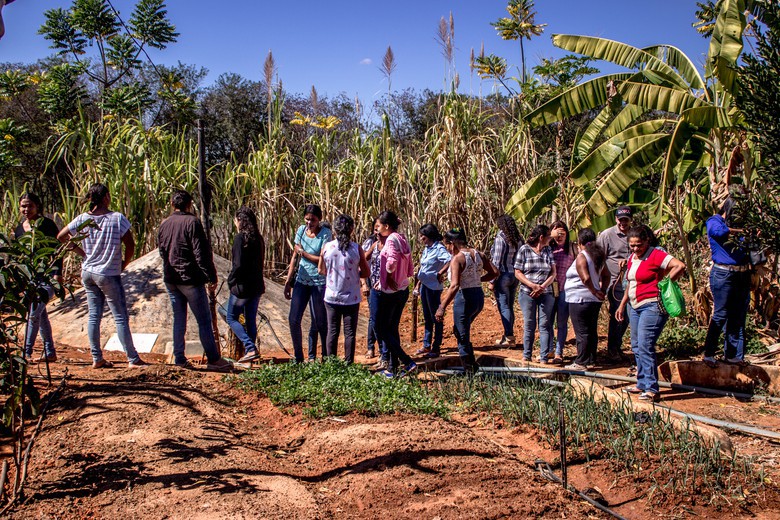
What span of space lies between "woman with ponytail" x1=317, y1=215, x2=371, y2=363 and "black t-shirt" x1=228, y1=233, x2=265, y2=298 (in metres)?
0.68

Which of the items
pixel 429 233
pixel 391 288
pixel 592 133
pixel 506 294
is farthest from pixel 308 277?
pixel 592 133

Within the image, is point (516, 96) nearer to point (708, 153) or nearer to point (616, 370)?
point (708, 153)

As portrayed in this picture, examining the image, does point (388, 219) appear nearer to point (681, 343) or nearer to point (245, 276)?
point (245, 276)

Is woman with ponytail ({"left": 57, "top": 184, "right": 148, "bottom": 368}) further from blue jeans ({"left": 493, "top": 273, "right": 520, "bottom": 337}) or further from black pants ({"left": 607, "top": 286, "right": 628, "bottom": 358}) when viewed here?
black pants ({"left": 607, "top": 286, "right": 628, "bottom": 358})

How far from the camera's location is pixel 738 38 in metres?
8.73

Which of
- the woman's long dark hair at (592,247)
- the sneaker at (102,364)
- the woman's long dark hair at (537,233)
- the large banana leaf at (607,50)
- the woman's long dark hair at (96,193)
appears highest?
the large banana leaf at (607,50)

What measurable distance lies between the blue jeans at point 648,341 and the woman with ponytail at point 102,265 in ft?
15.9

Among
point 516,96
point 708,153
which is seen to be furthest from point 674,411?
point 516,96

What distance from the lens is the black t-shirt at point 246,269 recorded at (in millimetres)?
7484

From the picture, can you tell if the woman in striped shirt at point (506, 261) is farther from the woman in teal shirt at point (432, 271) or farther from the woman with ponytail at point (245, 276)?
the woman with ponytail at point (245, 276)

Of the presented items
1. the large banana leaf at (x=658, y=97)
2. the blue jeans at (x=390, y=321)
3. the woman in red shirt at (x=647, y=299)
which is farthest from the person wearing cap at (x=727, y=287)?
the blue jeans at (x=390, y=321)

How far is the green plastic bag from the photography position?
6.38m

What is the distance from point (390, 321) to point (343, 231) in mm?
1051

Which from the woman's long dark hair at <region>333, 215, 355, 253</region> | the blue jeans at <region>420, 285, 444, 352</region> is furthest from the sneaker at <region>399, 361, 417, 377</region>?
the woman's long dark hair at <region>333, 215, 355, 253</region>
